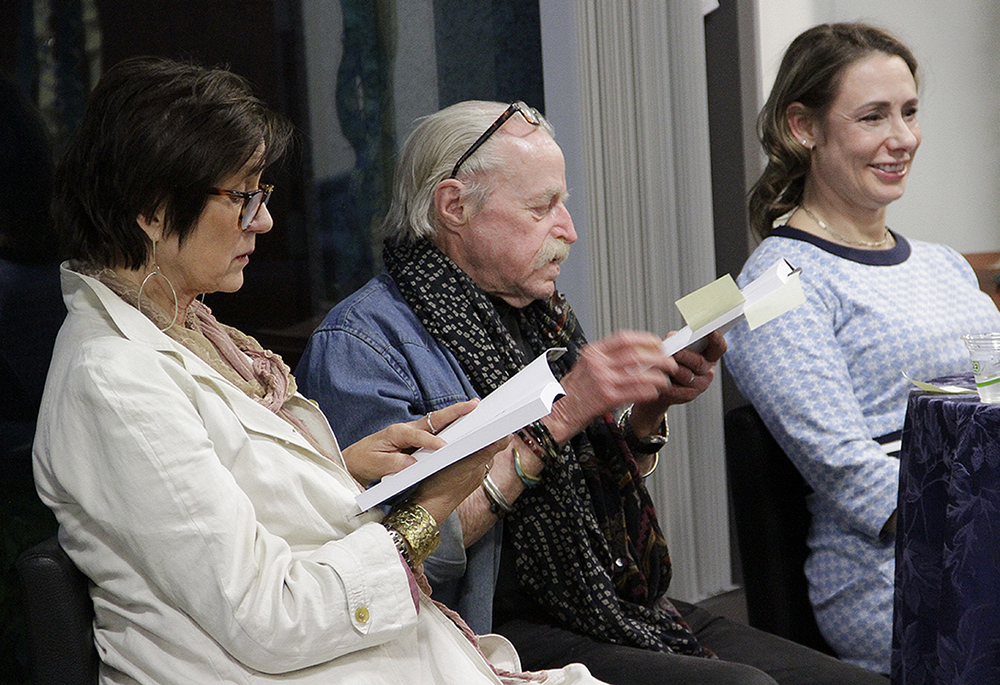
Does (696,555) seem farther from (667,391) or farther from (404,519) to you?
(404,519)

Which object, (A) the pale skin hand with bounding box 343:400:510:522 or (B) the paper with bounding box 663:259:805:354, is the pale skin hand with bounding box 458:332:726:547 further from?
(A) the pale skin hand with bounding box 343:400:510:522

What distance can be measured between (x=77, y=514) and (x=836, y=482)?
141 cm

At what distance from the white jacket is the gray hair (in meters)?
0.69

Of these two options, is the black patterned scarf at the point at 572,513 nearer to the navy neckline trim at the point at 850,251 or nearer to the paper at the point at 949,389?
the paper at the point at 949,389

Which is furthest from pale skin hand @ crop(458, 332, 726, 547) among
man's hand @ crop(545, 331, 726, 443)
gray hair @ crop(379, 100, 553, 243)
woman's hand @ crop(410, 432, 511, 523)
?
gray hair @ crop(379, 100, 553, 243)

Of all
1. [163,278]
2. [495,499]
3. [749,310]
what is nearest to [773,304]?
[749,310]

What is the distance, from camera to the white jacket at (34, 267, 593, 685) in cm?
116

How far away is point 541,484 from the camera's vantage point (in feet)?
5.78

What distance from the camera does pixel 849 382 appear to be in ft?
6.91

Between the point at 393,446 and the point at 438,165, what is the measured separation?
2.08 ft

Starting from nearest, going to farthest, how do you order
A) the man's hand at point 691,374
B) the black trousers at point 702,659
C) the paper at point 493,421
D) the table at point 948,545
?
the paper at point 493,421, the table at point 948,545, the black trousers at point 702,659, the man's hand at point 691,374

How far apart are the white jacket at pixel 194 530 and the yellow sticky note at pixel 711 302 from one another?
576 millimetres

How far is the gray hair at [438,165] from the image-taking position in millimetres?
1896

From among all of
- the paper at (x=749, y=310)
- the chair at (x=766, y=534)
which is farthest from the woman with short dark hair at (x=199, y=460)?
the chair at (x=766, y=534)
